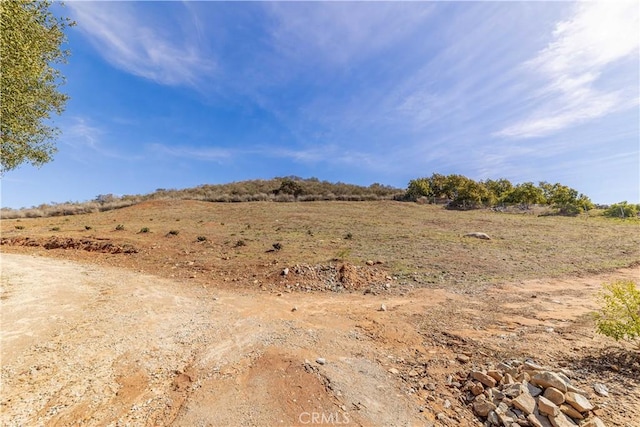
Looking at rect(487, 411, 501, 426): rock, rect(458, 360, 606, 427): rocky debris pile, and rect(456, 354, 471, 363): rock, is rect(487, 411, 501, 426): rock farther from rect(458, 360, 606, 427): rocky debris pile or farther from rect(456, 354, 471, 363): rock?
rect(456, 354, 471, 363): rock

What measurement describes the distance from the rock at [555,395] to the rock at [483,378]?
28.3 inches

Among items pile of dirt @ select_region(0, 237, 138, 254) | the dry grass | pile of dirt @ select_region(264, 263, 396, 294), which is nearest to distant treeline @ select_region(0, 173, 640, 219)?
the dry grass

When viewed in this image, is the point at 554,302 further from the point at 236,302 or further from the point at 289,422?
the point at 236,302

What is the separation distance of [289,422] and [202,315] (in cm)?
472

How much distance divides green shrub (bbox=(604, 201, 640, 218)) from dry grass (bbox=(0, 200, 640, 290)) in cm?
670

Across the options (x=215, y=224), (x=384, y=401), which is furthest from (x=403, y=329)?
(x=215, y=224)

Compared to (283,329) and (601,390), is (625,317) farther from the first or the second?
(283,329)

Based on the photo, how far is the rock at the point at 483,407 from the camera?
12.7 ft

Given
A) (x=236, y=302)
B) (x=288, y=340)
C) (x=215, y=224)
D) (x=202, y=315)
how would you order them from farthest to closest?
(x=215, y=224)
(x=236, y=302)
(x=202, y=315)
(x=288, y=340)

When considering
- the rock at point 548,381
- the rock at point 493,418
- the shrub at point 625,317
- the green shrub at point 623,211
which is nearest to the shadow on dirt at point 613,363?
the shrub at point 625,317

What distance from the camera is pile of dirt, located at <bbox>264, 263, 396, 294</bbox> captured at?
10305 mm

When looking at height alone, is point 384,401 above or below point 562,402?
below

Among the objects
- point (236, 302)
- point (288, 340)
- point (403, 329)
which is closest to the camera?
point (288, 340)

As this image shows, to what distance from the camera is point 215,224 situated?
2286 cm
